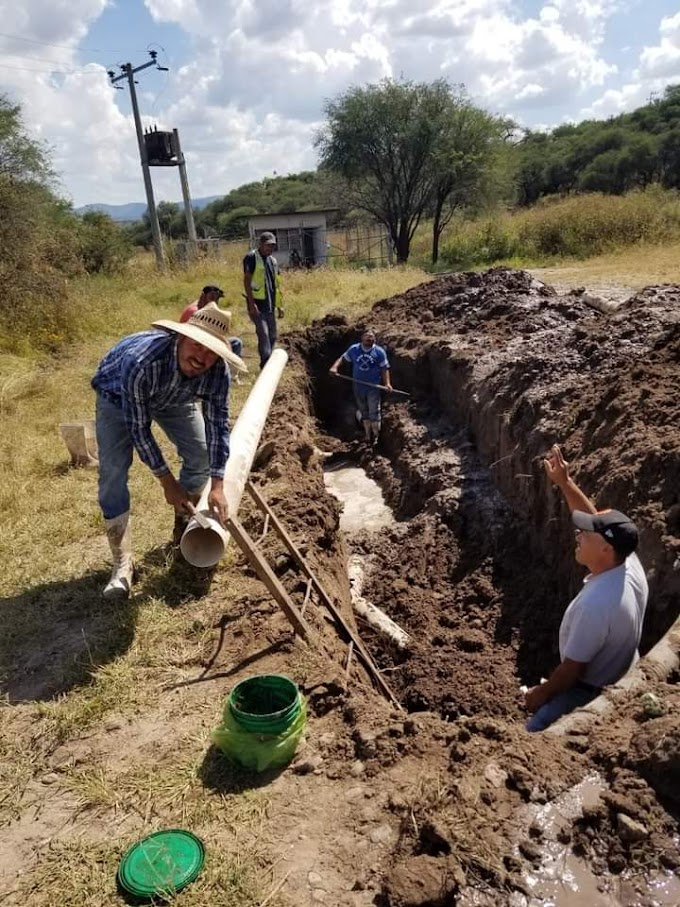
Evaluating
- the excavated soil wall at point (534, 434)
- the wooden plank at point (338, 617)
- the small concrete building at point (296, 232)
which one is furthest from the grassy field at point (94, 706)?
the small concrete building at point (296, 232)

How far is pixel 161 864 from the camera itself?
2.60 m

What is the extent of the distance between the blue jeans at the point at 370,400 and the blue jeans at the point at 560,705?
275 inches

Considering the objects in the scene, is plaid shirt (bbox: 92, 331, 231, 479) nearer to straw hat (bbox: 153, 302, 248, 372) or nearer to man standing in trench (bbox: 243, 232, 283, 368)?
straw hat (bbox: 153, 302, 248, 372)

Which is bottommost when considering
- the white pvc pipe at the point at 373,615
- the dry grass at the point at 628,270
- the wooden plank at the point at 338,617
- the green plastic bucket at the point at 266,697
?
the white pvc pipe at the point at 373,615

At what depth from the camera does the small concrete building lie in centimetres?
3148

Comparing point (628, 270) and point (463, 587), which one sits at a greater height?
point (628, 270)

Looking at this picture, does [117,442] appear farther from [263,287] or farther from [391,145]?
[391,145]

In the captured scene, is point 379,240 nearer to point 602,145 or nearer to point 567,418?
point 602,145

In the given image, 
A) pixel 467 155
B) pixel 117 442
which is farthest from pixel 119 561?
pixel 467 155

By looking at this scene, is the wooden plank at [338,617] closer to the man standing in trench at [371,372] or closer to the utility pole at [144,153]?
the man standing in trench at [371,372]

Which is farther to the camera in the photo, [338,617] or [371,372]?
[371,372]

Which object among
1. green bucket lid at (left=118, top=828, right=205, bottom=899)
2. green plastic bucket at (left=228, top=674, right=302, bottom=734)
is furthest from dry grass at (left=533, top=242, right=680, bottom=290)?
green bucket lid at (left=118, top=828, right=205, bottom=899)

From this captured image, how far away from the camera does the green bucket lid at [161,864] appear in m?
2.50

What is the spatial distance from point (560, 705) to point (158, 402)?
3012mm
